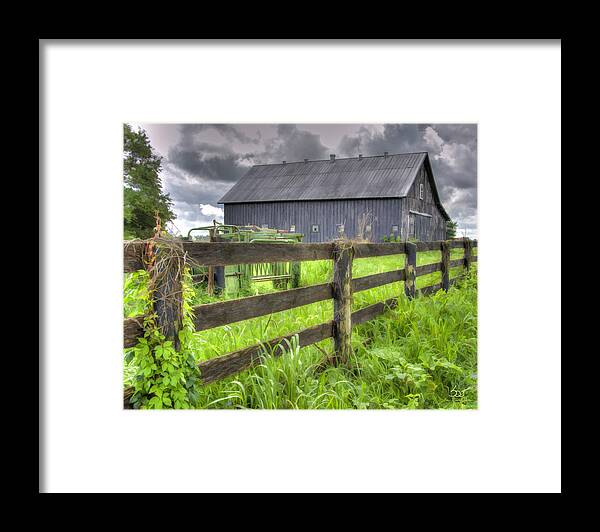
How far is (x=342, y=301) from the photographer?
344 cm

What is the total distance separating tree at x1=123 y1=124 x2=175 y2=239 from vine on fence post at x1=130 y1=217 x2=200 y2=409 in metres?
0.37

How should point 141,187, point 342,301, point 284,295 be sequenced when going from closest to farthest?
point 284,295, point 141,187, point 342,301

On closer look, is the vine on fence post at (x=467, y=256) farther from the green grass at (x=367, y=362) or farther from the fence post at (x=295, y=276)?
the fence post at (x=295, y=276)

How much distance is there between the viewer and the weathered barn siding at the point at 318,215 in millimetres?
6785

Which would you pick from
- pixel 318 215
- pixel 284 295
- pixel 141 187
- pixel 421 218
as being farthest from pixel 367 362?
pixel 318 215

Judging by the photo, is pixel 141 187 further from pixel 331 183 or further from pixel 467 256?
pixel 331 183

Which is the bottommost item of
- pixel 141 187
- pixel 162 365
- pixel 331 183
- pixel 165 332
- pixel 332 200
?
pixel 162 365

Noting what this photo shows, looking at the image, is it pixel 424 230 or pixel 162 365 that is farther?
pixel 424 230

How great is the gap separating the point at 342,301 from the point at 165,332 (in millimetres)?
1642

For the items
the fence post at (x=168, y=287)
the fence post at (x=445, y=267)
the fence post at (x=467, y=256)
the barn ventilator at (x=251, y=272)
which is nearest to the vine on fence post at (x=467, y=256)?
the fence post at (x=467, y=256)

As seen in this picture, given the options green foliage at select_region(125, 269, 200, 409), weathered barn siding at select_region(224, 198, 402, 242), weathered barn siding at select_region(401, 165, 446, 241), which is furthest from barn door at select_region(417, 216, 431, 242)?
green foliage at select_region(125, 269, 200, 409)
